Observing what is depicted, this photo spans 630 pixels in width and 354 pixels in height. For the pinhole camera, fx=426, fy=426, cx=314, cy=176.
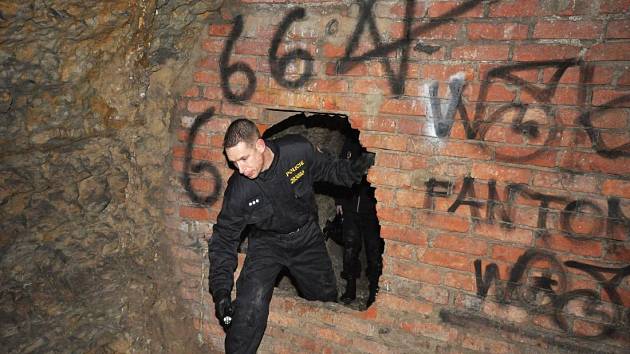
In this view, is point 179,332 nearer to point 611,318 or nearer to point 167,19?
point 167,19

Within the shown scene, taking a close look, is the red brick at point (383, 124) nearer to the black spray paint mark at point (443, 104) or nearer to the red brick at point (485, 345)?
the black spray paint mark at point (443, 104)

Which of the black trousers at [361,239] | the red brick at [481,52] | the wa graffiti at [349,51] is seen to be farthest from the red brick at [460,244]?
the black trousers at [361,239]

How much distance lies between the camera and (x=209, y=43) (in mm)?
3039

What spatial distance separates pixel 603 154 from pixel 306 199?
180cm

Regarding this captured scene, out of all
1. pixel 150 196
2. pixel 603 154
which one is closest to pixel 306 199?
pixel 150 196

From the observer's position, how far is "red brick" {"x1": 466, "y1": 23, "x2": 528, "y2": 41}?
2.27m

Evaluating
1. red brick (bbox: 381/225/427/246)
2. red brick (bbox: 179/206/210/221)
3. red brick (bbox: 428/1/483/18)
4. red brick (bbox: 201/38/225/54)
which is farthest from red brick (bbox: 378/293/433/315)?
red brick (bbox: 201/38/225/54)

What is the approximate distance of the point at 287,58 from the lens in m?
2.83

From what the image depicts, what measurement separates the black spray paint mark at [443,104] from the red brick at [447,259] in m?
0.73

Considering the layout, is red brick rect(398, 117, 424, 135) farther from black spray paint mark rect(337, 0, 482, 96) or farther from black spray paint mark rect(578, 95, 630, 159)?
black spray paint mark rect(578, 95, 630, 159)

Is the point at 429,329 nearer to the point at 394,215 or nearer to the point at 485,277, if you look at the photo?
the point at 485,277

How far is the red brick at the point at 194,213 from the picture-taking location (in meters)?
3.24

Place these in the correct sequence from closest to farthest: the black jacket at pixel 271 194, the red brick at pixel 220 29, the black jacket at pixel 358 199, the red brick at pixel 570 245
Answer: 1. the red brick at pixel 570 245
2. the black jacket at pixel 271 194
3. the red brick at pixel 220 29
4. the black jacket at pixel 358 199

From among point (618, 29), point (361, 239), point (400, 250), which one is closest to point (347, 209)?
point (361, 239)
